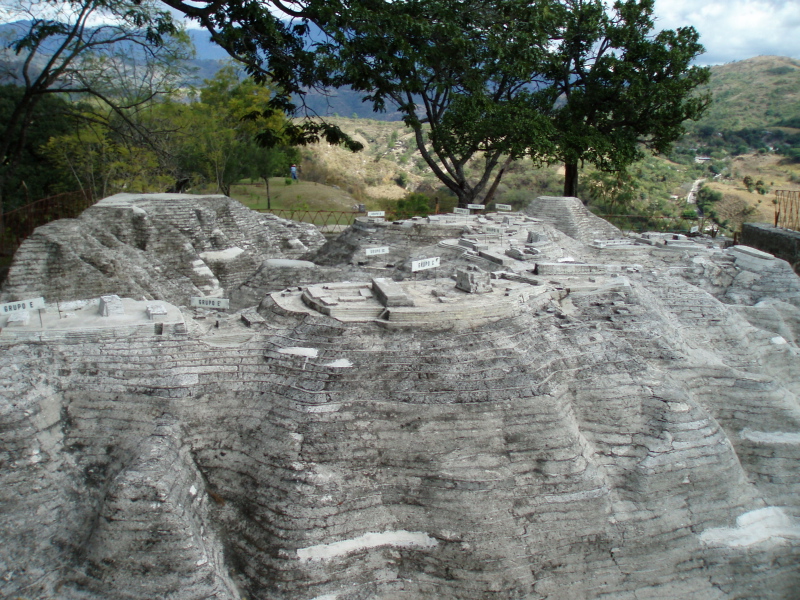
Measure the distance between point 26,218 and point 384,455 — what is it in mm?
18158

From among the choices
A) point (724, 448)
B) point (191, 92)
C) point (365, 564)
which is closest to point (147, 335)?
point (365, 564)

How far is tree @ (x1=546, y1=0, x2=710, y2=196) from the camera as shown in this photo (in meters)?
24.3

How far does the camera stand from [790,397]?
1044 centimetres

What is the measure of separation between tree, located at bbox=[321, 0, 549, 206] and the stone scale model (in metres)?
6.73

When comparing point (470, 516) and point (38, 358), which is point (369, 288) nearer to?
point (470, 516)

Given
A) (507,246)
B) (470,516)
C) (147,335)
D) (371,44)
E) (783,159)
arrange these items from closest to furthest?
(470,516)
(147,335)
(371,44)
(507,246)
(783,159)

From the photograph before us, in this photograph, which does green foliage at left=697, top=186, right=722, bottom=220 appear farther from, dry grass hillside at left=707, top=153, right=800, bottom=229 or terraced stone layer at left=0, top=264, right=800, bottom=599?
terraced stone layer at left=0, top=264, right=800, bottom=599

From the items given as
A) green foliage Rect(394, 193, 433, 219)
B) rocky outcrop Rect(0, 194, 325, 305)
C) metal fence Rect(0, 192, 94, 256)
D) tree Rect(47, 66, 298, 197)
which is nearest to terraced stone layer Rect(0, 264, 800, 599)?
rocky outcrop Rect(0, 194, 325, 305)

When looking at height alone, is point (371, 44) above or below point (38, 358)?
above

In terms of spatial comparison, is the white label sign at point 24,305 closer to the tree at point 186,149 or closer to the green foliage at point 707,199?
the tree at point 186,149

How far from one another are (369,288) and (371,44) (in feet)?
18.0

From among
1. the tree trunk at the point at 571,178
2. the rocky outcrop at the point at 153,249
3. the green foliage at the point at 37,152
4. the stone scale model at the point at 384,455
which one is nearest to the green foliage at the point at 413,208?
the rocky outcrop at the point at 153,249

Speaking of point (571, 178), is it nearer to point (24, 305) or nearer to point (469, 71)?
point (469, 71)

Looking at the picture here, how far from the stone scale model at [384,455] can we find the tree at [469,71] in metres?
6.73
